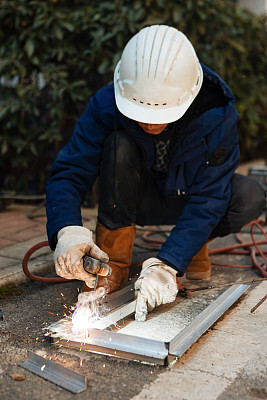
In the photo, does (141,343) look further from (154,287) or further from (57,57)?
(57,57)

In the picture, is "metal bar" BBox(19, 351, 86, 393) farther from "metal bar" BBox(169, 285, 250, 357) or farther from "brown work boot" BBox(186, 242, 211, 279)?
"brown work boot" BBox(186, 242, 211, 279)

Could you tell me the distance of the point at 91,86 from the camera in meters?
4.25

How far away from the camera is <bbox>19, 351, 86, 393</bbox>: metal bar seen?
1.56 metres

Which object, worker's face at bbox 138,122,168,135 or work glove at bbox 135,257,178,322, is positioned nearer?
work glove at bbox 135,257,178,322

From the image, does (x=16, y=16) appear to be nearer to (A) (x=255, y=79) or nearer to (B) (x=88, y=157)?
(B) (x=88, y=157)

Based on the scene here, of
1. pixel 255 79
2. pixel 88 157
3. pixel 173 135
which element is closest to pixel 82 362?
pixel 88 157

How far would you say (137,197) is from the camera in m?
2.49

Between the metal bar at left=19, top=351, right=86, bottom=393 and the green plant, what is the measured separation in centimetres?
248

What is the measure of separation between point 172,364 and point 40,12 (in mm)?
3131

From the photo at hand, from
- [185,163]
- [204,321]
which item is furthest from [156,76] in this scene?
[204,321]

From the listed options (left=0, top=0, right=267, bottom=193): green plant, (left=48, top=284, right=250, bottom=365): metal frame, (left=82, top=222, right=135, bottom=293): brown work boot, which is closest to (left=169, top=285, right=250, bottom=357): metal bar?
(left=48, top=284, right=250, bottom=365): metal frame

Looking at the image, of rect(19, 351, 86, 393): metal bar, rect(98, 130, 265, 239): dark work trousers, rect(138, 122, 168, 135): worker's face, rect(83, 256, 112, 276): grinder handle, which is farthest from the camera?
rect(98, 130, 265, 239): dark work trousers

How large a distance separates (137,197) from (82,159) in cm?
36

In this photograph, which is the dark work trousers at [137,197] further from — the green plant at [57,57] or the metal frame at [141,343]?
the green plant at [57,57]
